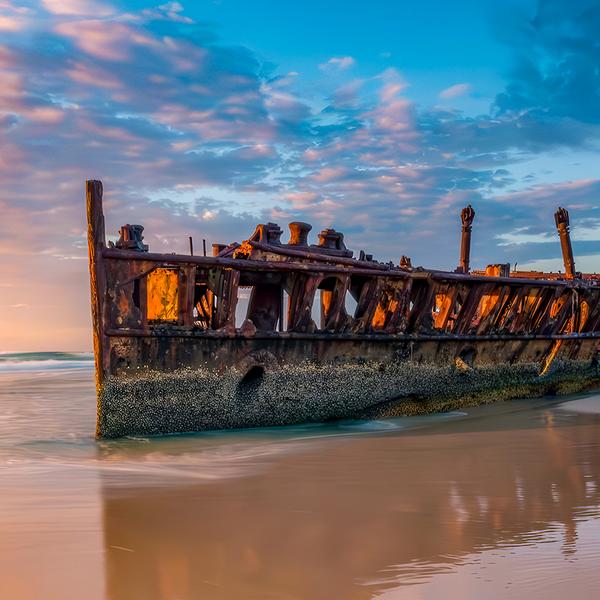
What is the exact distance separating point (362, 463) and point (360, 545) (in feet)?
7.92

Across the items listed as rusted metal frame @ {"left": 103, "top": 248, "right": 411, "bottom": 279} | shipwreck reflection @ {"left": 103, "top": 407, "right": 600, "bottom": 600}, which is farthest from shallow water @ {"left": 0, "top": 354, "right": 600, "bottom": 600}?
rusted metal frame @ {"left": 103, "top": 248, "right": 411, "bottom": 279}

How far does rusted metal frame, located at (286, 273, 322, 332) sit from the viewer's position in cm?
861

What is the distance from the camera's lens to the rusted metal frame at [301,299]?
8.61m

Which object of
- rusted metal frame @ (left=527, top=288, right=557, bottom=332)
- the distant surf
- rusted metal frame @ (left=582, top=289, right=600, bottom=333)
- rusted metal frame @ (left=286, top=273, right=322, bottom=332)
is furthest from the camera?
the distant surf

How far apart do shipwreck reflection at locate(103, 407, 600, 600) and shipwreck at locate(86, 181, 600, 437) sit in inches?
43.2

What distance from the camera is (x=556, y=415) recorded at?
Answer: 33.4 ft

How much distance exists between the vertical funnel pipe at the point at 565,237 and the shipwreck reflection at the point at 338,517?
32.4ft

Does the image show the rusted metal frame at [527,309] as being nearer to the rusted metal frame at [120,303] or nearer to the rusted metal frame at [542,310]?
the rusted metal frame at [542,310]

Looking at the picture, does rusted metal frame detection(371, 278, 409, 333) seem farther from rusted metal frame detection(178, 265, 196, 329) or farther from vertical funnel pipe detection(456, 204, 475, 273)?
vertical funnel pipe detection(456, 204, 475, 273)

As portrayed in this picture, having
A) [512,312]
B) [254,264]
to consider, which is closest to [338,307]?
[254,264]

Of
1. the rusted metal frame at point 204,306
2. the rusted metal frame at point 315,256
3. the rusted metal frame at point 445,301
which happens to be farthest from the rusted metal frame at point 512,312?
the rusted metal frame at point 204,306

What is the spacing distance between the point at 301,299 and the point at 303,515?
4.20m

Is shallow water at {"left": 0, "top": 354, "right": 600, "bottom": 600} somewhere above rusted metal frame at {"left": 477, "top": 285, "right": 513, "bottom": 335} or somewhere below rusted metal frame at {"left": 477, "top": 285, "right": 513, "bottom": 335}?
below

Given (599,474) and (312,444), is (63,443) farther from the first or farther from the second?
(599,474)
